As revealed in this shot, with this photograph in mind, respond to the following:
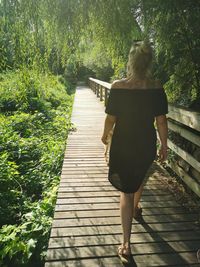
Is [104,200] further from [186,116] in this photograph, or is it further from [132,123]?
[132,123]

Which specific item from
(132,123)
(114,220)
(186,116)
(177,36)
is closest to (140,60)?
(132,123)

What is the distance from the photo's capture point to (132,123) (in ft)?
7.54

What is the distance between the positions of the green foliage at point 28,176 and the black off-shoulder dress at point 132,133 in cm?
132

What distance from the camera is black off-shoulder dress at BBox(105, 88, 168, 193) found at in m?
2.25

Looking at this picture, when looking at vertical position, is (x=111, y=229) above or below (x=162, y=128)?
below

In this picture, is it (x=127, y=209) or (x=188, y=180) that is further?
(x=188, y=180)

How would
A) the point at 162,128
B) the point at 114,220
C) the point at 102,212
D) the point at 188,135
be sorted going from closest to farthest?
the point at 162,128 < the point at 114,220 < the point at 102,212 < the point at 188,135

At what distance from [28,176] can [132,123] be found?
3.64m

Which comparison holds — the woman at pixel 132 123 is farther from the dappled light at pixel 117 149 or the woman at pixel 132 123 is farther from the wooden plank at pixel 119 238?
the wooden plank at pixel 119 238

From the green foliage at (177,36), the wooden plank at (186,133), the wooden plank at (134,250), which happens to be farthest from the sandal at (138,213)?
the green foliage at (177,36)

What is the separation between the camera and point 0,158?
5.58m

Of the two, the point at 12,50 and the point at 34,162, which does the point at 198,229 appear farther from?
the point at 34,162

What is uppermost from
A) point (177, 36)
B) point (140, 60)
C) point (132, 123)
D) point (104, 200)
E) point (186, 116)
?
point (177, 36)

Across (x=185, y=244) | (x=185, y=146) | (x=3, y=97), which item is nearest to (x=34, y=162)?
(x=185, y=146)
